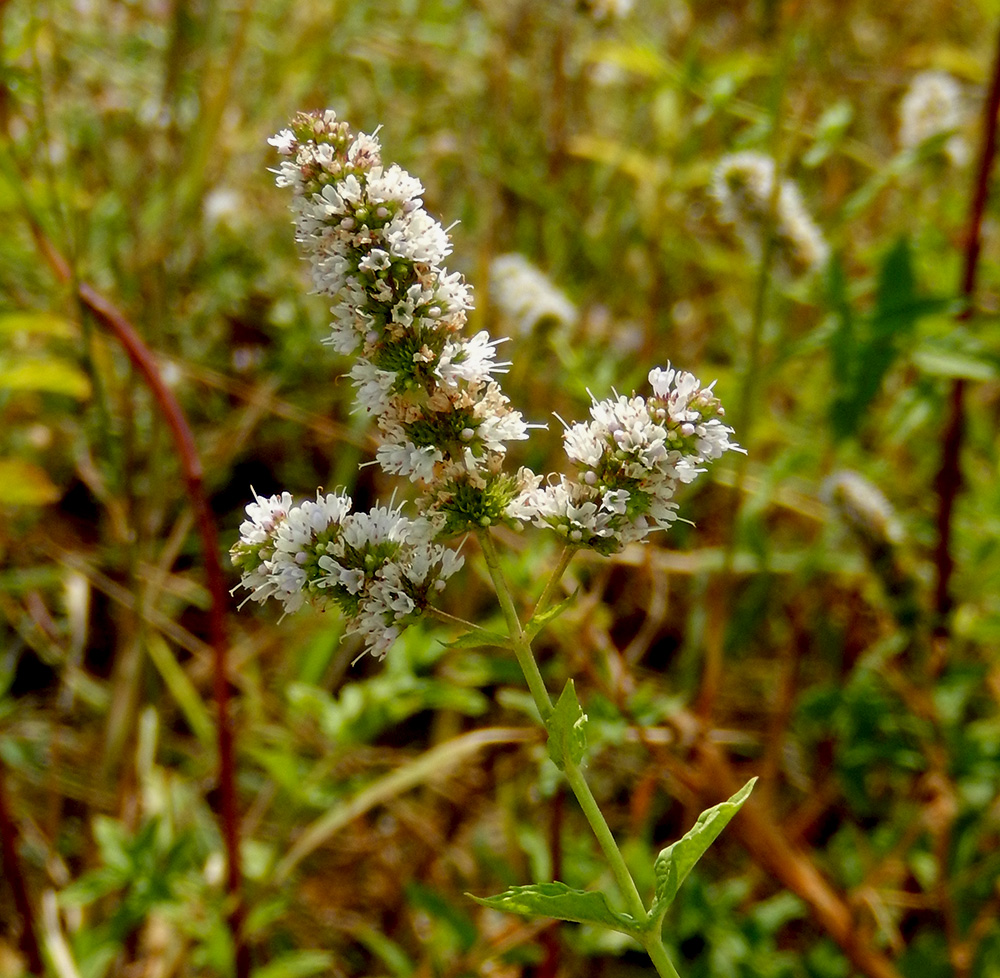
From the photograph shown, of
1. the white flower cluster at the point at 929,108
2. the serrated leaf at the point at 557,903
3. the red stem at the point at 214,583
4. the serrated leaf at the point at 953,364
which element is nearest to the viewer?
the serrated leaf at the point at 557,903

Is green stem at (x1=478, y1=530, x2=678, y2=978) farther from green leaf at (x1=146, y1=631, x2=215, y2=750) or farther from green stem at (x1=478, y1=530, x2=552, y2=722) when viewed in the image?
green leaf at (x1=146, y1=631, x2=215, y2=750)

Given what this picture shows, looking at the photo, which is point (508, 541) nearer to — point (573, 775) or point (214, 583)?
point (214, 583)

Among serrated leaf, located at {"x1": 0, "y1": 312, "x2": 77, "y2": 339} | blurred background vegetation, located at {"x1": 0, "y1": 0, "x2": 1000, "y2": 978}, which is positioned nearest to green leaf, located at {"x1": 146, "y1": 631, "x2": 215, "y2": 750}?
blurred background vegetation, located at {"x1": 0, "y1": 0, "x2": 1000, "y2": 978}

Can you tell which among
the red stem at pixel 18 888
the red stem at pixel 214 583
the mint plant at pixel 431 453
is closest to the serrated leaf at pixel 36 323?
the red stem at pixel 214 583

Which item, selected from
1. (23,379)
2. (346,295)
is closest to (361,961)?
(23,379)

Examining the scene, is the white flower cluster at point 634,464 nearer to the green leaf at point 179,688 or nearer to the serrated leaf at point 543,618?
the serrated leaf at point 543,618

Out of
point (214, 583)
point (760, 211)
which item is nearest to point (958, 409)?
point (760, 211)

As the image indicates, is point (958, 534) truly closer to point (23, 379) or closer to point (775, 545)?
point (775, 545)
